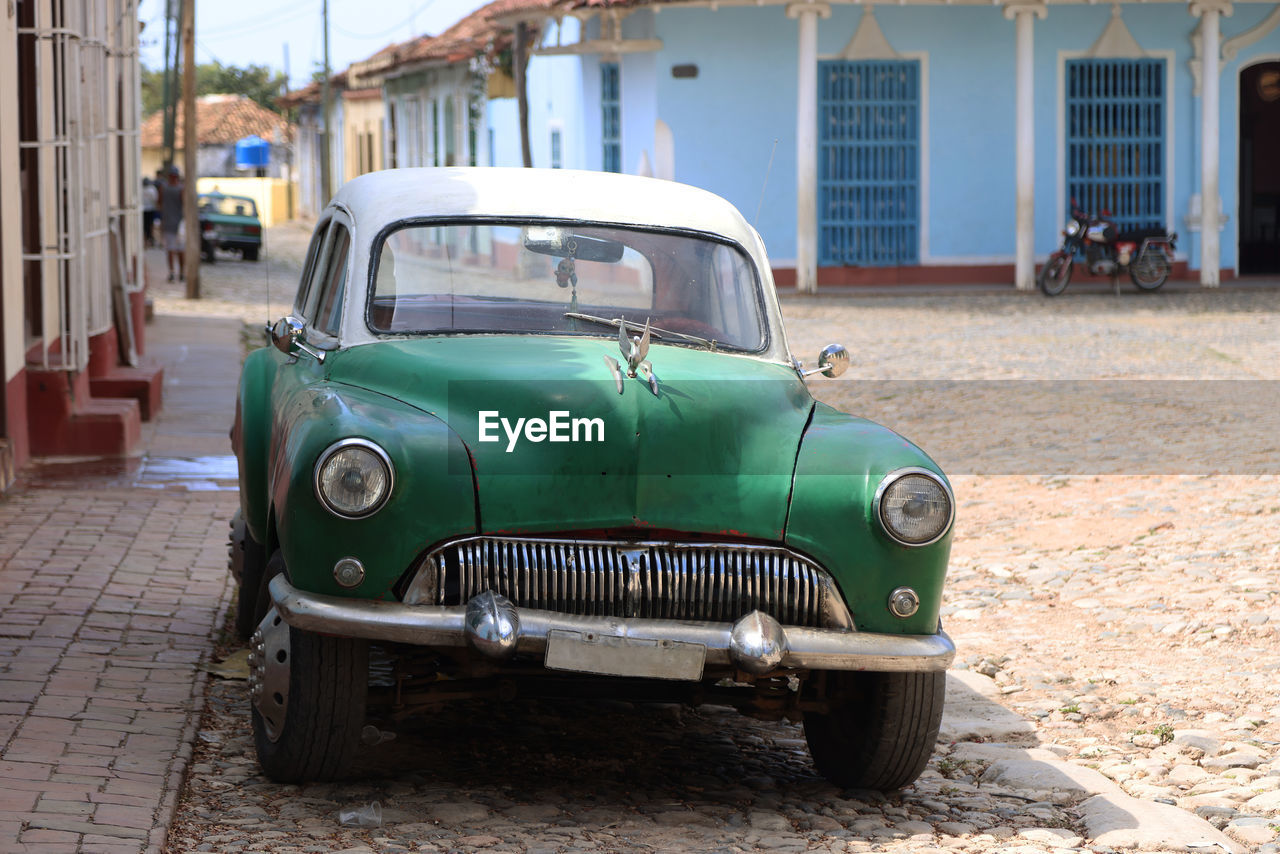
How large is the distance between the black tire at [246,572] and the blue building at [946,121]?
51.5 feet

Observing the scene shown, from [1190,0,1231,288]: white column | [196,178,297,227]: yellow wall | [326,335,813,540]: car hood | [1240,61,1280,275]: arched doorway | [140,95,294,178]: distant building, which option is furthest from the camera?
[140,95,294,178]: distant building

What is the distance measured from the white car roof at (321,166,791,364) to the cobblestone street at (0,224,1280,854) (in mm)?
1283

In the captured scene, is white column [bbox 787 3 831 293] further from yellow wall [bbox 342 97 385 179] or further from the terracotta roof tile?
the terracotta roof tile

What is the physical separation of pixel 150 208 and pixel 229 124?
35.6 m

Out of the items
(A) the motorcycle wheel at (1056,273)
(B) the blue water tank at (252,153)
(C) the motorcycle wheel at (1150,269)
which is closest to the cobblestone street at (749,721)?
(A) the motorcycle wheel at (1056,273)

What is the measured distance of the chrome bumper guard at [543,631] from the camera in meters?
3.85

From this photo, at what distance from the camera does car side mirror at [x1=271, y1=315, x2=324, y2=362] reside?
5.04m

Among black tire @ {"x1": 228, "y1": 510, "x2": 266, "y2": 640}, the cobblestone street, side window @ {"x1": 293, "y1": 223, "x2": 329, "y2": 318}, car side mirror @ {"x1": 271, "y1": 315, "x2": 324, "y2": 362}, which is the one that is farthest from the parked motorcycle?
car side mirror @ {"x1": 271, "y1": 315, "x2": 324, "y2": 362}

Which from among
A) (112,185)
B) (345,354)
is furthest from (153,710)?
(112,185)

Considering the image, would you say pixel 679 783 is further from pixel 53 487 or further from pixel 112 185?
pixel 112 185

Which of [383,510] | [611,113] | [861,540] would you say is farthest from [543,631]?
[611,113]

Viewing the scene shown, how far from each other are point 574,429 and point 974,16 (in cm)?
1859

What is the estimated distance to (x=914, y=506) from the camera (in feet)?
13.5

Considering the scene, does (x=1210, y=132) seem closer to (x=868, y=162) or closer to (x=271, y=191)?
(x=868, y=162)
